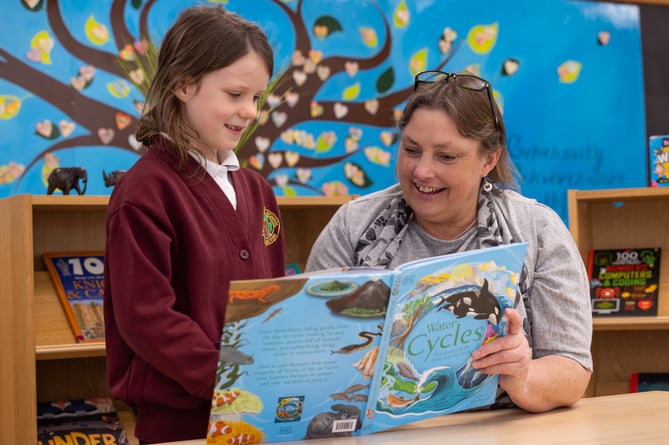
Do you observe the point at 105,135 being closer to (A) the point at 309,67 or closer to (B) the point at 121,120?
(B) the point at 121,120

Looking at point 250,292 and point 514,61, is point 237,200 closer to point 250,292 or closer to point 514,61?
point 250,292

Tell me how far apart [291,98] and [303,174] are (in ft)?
1.11

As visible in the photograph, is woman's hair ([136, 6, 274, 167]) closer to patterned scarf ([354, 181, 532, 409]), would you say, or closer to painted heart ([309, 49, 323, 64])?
patterned scarf ([354, 181, 532, 409])

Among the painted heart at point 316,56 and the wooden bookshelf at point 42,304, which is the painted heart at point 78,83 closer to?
the wooden bookshelf at point 42,304

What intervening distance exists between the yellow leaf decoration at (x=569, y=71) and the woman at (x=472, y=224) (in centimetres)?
Result: 261

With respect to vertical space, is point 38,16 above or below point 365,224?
above

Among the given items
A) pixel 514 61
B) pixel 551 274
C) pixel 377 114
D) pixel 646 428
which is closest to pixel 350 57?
pixel 377 114

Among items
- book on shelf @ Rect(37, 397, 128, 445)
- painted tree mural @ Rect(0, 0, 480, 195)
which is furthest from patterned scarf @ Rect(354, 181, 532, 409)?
painted tree mural @ Rect(0, 0, 480, 195)

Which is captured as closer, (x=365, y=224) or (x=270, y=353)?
(x=270, y=353)

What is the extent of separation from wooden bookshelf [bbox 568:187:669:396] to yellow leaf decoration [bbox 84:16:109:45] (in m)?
2.04

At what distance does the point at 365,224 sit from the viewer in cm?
193

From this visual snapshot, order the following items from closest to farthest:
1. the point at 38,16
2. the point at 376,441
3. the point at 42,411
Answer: the point at 376,441, the point at 42,411, the point at 38,16

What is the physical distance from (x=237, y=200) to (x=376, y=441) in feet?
1.74

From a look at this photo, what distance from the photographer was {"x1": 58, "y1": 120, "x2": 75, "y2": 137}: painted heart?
3277 millimetres
